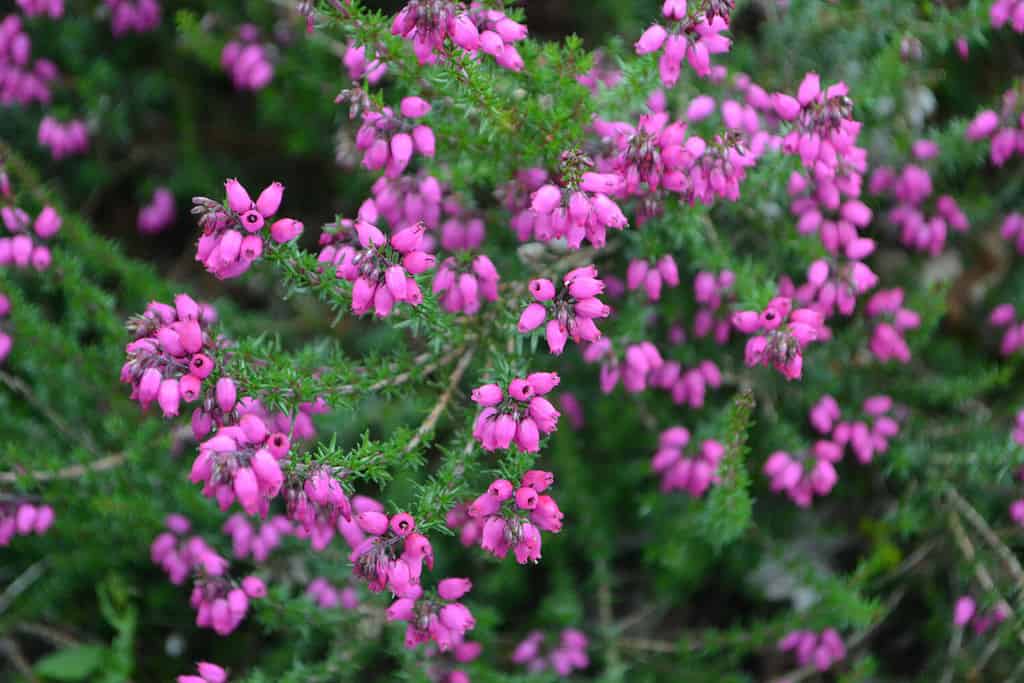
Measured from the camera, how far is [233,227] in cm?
266

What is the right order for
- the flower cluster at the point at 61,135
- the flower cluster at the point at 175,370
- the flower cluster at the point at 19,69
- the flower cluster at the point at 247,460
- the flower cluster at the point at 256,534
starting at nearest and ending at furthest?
the flower cluster at the point at 247,460, the flower cluster at the point at 175,370, the flower cluster at the point at 256,534, the flower cluster at the point at 19,69, the flower cluster at the point at 61,135

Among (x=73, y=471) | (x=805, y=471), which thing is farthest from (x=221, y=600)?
(x=805, y=471)

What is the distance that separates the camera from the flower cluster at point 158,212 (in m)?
5.46

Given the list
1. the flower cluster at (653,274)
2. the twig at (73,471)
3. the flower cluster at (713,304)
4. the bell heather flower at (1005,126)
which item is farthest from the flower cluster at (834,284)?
the twig at (73,471)

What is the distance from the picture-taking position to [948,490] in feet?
13.2

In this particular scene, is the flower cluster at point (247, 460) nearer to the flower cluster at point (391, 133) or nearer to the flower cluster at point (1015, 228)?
the flower cluster at point (391, 133)

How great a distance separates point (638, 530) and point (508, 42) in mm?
2865

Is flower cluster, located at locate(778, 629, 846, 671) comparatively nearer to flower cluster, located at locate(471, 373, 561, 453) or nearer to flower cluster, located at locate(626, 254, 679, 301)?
flower cluster, located at locate(626, 254, 679, 301)

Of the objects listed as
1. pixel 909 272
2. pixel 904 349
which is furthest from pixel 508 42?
pixel 909 272

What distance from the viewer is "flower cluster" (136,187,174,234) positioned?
5465 millimetres

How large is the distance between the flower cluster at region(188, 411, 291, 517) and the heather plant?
0.5 inches

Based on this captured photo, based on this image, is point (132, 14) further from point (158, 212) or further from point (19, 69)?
point (158, 212)

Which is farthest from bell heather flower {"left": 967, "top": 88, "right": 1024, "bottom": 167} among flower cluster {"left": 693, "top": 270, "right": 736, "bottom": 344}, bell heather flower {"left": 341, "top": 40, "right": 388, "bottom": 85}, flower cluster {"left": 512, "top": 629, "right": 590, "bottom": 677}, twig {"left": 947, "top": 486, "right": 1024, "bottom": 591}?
flower cluster {"left": 512, "top": 629, "right": 590, "bottom": 677}

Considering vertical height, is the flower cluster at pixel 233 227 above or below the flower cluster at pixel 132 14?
below
